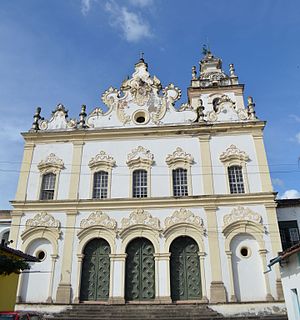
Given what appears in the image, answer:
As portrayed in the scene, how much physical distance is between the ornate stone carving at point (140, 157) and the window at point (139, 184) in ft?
1.62

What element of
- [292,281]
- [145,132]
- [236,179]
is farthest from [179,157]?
[292,281]

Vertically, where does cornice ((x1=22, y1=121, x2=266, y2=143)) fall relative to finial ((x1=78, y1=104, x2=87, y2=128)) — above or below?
below

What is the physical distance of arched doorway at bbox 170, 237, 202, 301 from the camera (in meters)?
16.9

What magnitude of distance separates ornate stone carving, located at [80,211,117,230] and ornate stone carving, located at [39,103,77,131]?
6.43m

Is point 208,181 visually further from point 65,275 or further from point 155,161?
point 65,275

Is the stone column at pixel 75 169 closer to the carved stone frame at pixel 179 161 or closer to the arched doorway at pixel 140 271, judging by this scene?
the arched doorway at pixel 140 271

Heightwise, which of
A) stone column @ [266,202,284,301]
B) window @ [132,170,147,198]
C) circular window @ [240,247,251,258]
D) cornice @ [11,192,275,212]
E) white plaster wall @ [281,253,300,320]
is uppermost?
window @ [132,170,147,198]

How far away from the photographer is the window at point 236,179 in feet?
61.8

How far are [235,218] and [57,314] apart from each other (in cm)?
1025

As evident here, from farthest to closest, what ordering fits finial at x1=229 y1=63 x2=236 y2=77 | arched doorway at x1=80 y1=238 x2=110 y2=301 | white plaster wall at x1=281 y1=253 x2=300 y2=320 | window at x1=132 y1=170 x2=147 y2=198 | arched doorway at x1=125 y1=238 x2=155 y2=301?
finial at x1=229 y1=63 x2=236 y2=77, window at x1=132 y1=170 x2=147 y2=198, arched doorway at x1=80 y1=238 x2=110 y2=301, arched doorway at x1=125 y1=238 x2=155 y2=301, white plaster wall at x1=281 y1=253 x2=300 y2=320

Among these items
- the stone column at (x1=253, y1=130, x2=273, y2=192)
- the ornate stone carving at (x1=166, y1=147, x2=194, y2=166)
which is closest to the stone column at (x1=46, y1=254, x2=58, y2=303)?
the ornate stone carving at (x1=166, y1=147, x2=194, y2=166)

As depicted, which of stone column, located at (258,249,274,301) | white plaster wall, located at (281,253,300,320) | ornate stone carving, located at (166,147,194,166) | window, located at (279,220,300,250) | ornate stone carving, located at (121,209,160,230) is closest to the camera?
white plaster wall, located at (281,253,300,320)

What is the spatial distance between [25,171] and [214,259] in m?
12.2

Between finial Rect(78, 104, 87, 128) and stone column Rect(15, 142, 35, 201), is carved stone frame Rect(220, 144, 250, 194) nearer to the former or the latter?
finial Rect(78, 104, 87, 128)
